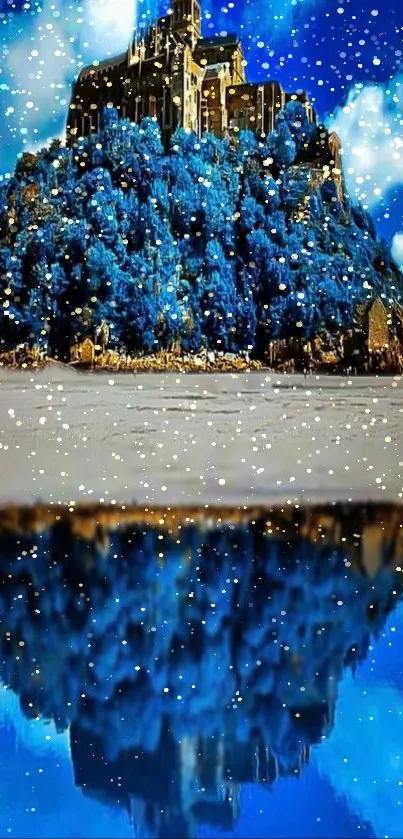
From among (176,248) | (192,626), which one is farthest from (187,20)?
(192,626)

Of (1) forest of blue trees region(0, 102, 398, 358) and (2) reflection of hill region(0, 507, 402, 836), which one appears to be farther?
(1) forest of blue trees region(0, 102, 398, 358)

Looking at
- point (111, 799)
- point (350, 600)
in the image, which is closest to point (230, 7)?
point (350, 600)

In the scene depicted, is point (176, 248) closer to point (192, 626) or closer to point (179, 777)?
point (192, 626)

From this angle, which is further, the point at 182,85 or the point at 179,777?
the point at 182,85

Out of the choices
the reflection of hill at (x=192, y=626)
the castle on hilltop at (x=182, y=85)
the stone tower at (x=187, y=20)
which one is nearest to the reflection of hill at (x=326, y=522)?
the reflection of hill at (x=192, y=626)

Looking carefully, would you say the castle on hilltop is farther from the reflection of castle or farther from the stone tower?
the reflection of castle

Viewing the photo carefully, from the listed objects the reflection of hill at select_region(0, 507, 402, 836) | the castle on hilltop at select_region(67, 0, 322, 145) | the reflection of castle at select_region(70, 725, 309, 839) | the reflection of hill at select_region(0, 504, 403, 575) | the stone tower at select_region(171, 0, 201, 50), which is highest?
the stone tower at select_region(171, 0, 201, 50)

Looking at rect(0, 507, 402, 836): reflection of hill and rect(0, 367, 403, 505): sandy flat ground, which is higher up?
rect(0, 367, 403, 505): sandy flat ground

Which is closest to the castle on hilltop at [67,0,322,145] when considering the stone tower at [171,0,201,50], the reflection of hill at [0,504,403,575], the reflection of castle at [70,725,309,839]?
the stone tower at [171,0,201,50]
